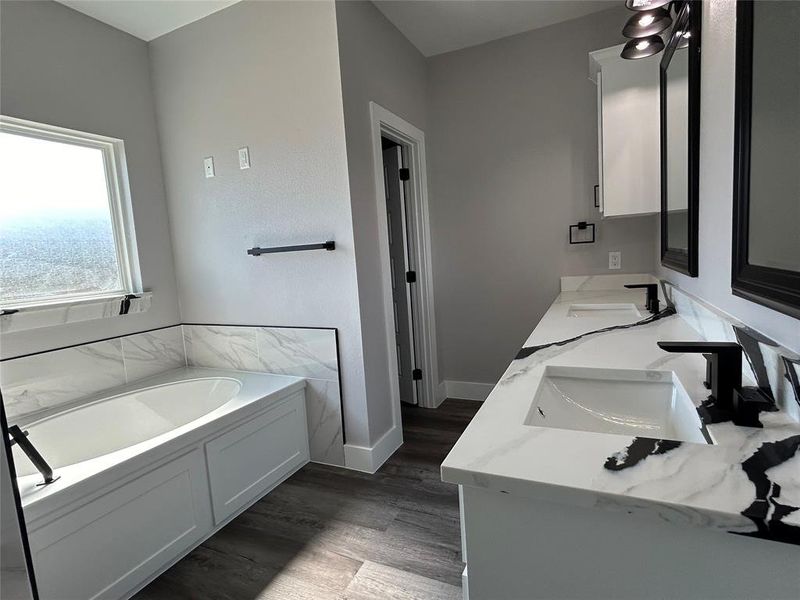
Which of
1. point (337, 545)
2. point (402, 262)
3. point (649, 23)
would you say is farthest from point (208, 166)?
point (649, 23)

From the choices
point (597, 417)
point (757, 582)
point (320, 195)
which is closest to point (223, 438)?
point (320, 195)

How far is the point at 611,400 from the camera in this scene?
1073mm

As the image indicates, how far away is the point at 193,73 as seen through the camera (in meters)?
2.49

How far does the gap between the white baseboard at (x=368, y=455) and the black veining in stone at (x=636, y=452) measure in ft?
5.78

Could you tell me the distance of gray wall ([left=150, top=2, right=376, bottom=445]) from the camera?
2.12 meters

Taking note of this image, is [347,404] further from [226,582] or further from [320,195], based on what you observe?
[320,195]

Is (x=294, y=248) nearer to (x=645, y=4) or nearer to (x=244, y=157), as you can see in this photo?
(x=244, y=157)

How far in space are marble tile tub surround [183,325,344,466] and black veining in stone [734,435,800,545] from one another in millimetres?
1868

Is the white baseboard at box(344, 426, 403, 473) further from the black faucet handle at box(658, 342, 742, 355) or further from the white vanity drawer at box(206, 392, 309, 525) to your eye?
the black faucet handle at box(658, 342, 742, 355)

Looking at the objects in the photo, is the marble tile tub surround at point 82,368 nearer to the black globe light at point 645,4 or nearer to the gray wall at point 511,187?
the gray wall at point 511,187

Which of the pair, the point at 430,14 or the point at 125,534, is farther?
the point at 430,14

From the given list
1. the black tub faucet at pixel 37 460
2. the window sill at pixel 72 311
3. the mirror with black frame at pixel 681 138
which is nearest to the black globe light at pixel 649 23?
the mirror with black frame at pixel 681 138

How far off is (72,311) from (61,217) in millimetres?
546

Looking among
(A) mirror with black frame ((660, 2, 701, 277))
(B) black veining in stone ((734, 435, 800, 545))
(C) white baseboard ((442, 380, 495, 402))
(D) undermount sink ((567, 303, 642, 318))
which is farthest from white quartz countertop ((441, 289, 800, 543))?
(C) white baseboard ((442, 380, 495, 402))
